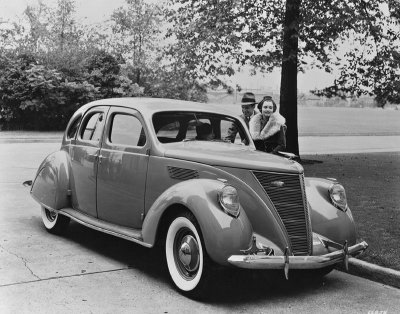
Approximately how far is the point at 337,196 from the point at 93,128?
296 cm

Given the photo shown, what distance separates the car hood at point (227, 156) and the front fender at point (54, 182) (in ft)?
5.87

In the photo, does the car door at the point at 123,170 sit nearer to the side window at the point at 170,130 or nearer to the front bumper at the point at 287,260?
the side window at the point at 170,130

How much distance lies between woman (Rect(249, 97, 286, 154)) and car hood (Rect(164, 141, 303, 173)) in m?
1.60

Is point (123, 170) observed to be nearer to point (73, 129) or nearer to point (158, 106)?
point (158, 106)

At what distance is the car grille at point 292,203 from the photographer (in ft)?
16.8

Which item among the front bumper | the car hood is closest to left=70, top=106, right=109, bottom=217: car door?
the car hood

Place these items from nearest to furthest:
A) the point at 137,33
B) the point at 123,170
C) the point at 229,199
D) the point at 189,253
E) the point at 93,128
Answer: the point at 229,199 < the point at 189,253 < the point at 123,170 < the point at 93,128 < the point at 137,33

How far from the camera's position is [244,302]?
493 cm

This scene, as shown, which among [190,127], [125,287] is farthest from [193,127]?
[125,287]

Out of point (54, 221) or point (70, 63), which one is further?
point (70, 63)

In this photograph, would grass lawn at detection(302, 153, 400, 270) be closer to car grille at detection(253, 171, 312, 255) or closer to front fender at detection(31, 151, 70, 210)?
car grille at detection(253, 171, 312, 255)

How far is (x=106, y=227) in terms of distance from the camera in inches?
242

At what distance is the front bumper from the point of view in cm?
467

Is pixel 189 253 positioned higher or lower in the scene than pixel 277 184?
lower
